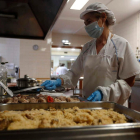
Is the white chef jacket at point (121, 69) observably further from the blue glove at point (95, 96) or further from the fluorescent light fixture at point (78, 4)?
the fluorescent light fixture at point (78, 4)

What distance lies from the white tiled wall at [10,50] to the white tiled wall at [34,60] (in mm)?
516

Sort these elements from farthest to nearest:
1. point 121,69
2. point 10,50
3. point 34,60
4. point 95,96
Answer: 1. point 10,50
2. point 34,60
3. point 121,69
4. point 95,96

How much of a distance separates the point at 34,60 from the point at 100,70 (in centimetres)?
473

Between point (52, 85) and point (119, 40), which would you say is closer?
point (119, 40)

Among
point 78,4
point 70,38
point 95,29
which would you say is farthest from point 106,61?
point 70,38

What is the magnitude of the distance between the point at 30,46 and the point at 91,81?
15.6ft

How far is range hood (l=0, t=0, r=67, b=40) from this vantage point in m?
1.54

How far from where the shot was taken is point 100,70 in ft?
6.02

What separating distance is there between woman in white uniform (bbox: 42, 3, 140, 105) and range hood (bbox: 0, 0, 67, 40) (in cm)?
48

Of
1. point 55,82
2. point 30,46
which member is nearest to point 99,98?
point 55,82

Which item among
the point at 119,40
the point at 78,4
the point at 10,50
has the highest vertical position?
the point at 78,4

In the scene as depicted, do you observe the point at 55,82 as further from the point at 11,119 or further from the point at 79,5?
the point at 79,5

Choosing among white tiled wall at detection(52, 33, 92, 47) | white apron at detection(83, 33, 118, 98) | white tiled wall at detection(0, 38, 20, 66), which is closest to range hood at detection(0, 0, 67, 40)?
white apron at detection(83, 33, 118, 98)

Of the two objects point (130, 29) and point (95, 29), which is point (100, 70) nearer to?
point (95, 29)
